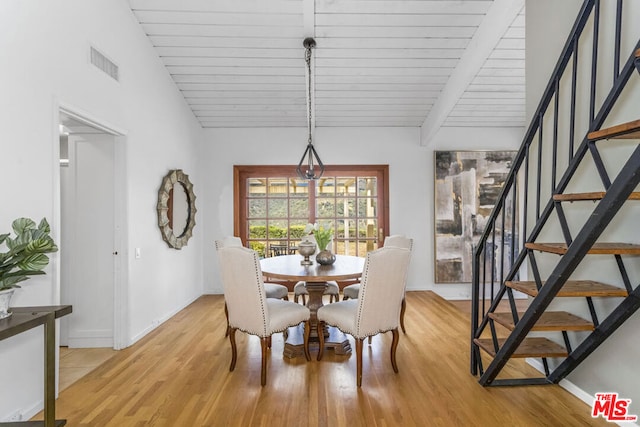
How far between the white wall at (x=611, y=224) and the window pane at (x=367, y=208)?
118 inches

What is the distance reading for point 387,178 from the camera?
17.8 feet

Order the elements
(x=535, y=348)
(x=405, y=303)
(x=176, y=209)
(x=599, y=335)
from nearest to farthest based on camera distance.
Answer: (x=599, y=335), (x=535, y=348), (x=405, y=303), (x=176, y=209)

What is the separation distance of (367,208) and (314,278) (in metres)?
2.93

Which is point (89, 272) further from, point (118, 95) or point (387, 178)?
point (387, 178)

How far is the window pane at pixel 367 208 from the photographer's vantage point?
18.1 ft

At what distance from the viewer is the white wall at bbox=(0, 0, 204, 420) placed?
2.07 metres

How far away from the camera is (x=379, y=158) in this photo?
545cm

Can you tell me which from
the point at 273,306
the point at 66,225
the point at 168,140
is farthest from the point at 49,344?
the point at 168,140

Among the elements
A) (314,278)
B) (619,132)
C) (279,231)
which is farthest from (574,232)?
(279,231)

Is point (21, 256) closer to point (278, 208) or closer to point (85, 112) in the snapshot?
point (85, 112)

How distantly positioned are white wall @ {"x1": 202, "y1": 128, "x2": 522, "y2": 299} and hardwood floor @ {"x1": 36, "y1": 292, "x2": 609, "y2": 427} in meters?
2.23

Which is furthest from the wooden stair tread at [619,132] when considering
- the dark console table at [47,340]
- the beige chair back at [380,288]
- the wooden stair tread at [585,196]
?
the dark console table at [47,340]

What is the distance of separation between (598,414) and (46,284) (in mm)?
3471

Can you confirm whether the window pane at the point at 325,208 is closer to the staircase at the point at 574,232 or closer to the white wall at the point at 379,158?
the white wall at the point at 379,158
